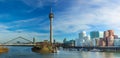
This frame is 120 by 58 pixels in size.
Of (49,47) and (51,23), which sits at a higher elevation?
Answer: (51,23)

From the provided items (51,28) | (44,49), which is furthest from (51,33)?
(44,49)

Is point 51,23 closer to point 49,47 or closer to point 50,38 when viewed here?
point 50,38

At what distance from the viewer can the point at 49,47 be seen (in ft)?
378

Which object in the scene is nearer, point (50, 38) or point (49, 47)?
point (49, 47)

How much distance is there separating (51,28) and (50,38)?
5.81 meters

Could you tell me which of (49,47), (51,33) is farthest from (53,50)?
(51,33)

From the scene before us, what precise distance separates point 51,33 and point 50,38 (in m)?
3.10

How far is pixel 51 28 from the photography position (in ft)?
475

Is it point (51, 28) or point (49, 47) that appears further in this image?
point (51, 28)

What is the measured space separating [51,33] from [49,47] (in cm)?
3053

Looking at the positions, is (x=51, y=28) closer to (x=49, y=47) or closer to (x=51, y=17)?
(x=51, y=17)

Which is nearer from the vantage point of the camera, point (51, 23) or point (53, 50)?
point (53, 50)

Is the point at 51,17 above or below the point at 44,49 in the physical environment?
above

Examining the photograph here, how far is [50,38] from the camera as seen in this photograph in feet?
480
